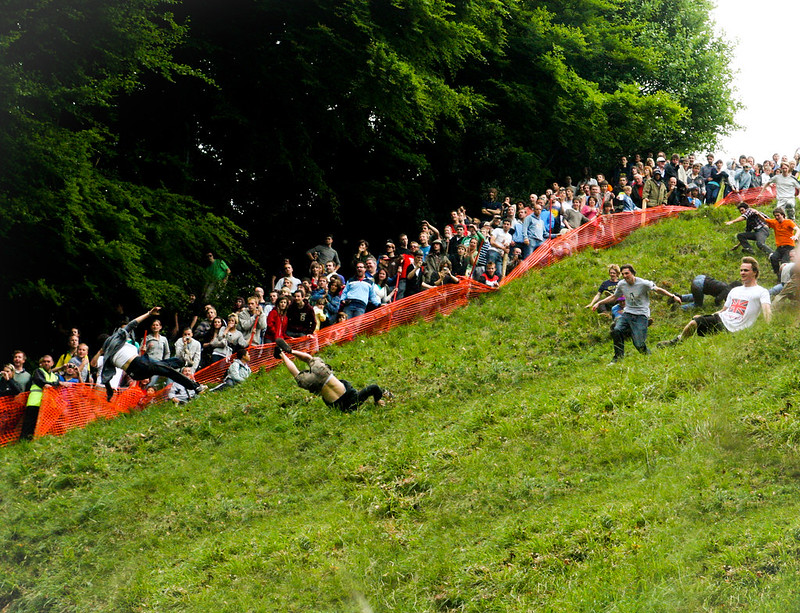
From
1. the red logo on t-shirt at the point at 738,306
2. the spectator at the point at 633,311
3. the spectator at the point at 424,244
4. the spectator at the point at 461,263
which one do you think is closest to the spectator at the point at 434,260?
the spectator at the point at 424,244

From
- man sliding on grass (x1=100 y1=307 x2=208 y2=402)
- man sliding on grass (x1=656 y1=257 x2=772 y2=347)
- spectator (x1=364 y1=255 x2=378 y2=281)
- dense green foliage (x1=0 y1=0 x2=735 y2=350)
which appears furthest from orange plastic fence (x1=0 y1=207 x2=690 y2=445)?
man sliding on grass (x1=656 y1=257 x2=772 y2=347)

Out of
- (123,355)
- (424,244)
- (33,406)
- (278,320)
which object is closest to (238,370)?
(278,320)

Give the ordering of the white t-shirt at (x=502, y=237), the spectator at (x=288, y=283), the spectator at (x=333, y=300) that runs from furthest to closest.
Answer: the white t-shirt at (x=502, y=237), the spectator at (x=288, y=283), the spectator at (x=333, y=300)

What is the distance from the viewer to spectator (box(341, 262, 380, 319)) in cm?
2000

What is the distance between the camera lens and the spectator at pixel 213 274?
22.9 meters

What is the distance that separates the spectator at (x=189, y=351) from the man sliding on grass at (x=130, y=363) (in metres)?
0.62

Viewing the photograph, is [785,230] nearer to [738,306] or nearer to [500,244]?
[738,306]

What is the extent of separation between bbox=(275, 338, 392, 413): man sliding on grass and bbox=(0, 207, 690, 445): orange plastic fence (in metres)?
3.43

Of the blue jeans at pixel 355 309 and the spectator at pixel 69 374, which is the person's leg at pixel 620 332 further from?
the spectator at pixel 69 374

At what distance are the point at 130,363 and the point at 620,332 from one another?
28.8 feet

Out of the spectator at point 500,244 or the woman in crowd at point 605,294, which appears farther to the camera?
the spectator at point 500,244

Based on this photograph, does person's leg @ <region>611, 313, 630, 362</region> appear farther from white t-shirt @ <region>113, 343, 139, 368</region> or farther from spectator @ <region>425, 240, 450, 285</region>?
white t-shirt @ <region>113, 343, 139, 368</region>

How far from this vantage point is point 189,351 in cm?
1872

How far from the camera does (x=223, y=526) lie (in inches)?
496
